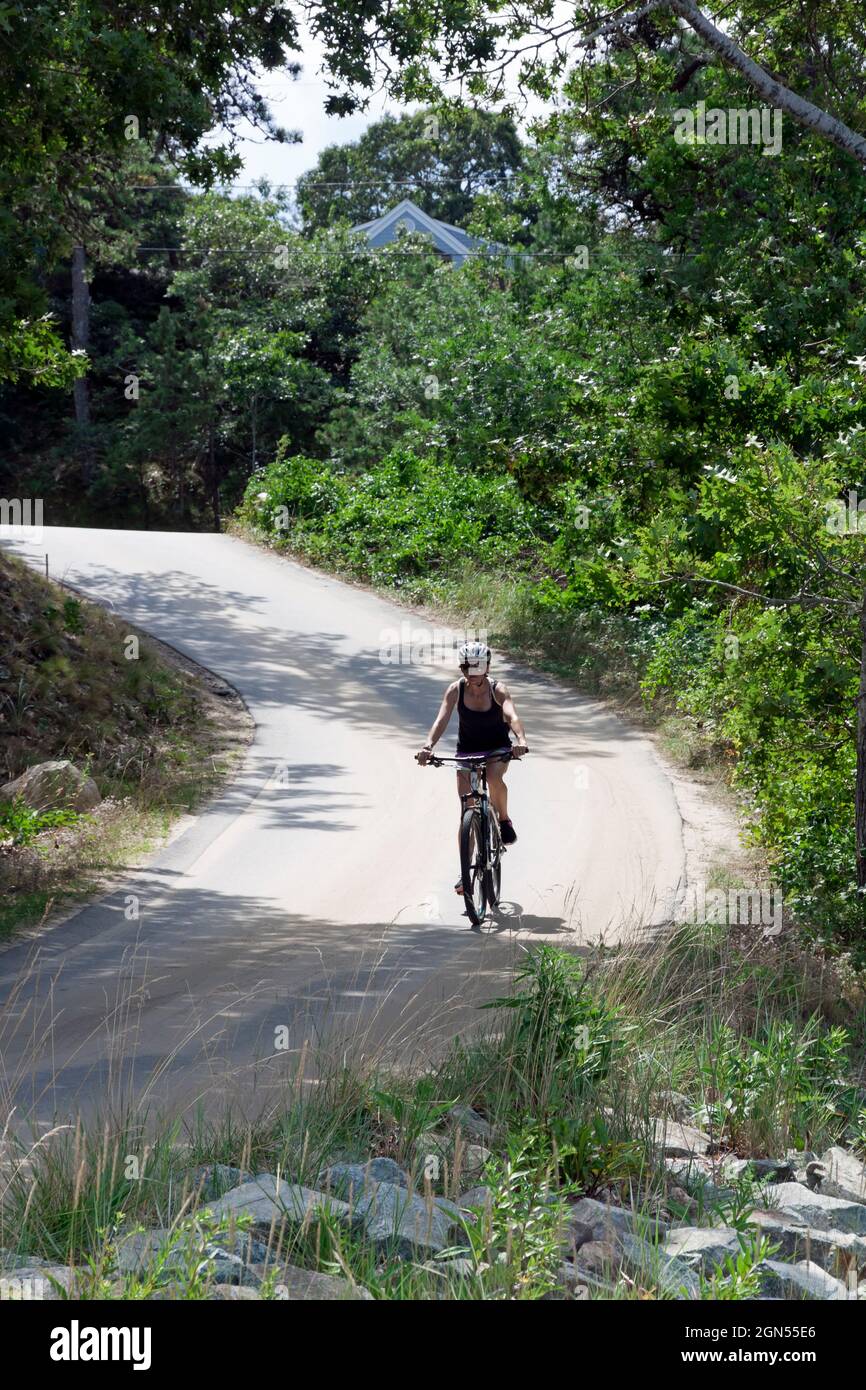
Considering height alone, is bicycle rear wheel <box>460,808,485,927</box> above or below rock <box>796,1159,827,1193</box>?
above

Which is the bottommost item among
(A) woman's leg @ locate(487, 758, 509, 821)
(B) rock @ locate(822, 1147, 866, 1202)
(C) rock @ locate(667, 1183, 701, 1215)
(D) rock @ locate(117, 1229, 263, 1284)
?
(B) rock @ locate(822, 1147, 866, 1202)

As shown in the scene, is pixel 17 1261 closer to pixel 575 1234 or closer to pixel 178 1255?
pixel 178 1255

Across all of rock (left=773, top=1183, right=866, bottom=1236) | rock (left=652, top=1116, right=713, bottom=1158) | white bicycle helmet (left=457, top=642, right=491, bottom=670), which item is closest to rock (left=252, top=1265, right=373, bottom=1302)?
rock (left=652, top=1116, right=713, bottom=1158)

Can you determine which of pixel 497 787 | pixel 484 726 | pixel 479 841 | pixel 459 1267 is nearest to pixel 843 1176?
pixel 459 1267

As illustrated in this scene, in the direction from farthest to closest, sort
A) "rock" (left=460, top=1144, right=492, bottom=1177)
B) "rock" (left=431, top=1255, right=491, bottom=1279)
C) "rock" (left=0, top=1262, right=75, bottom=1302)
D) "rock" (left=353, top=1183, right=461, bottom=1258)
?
"rock" (left=460, top=1144, right=492, bottom=1177) < "rock" (left=353, top=1183, right=461, bottom=1258) < "rock" (left=431, top=1255, right=491, bottom=1279) < "rock" (left=0, top=1262, right=75, bottom=1302)

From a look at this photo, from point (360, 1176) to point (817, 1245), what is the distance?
1.73 meters

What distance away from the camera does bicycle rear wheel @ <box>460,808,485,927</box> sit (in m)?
9.51

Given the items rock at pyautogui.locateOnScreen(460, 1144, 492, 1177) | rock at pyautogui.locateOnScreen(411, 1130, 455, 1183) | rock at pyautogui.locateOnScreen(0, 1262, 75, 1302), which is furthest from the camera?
rock at pyautogui.locateOnScreen(460, 1144, 492, 1177)

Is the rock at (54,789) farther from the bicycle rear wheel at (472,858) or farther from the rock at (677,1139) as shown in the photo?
the rock at (677,1139)

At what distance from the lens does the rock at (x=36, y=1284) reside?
3.83 meters

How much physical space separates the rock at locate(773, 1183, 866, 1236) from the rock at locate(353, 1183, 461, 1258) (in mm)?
1493

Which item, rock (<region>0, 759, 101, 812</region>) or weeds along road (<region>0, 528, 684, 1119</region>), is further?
rock (<region>0, 759, 101, 812</region>)

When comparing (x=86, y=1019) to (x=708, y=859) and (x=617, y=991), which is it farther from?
(x=708, y=859)

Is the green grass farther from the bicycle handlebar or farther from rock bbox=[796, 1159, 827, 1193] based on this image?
the bicycle handlebar
